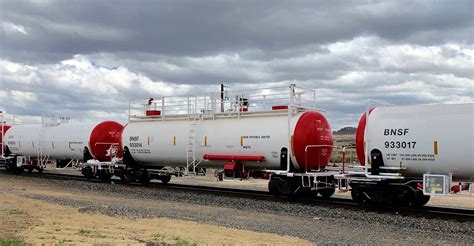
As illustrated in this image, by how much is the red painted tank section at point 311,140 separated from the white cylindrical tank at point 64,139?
11.0 meters

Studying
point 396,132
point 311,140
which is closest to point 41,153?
point 311,140

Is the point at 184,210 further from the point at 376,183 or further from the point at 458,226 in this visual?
the point at 458,226

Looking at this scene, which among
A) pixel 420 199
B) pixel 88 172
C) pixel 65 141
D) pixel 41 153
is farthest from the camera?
pixel 41 153

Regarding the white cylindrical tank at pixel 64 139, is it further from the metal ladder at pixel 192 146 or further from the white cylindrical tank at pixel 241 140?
the metal ladder at pixel 192 146

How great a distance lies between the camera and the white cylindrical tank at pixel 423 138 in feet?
43.1

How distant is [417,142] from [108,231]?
892 cm

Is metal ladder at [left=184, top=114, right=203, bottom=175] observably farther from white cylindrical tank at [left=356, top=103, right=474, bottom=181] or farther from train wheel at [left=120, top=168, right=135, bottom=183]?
white cylindrical tank at [left=356, top=103, right=474, bottom=181]

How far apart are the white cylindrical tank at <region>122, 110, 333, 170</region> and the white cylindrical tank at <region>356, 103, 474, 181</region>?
7.22ft

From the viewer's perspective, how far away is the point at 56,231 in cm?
987

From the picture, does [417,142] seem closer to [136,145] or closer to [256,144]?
[256,144]

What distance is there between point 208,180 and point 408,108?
16.4 m

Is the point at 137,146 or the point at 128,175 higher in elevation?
the point at 137,146

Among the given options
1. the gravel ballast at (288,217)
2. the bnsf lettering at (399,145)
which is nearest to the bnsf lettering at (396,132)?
the bnsf lettering at (399,145)

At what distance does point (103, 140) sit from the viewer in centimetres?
2492
